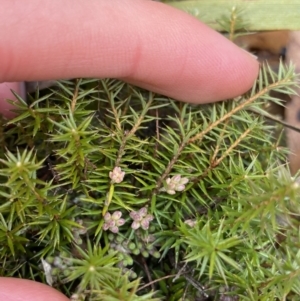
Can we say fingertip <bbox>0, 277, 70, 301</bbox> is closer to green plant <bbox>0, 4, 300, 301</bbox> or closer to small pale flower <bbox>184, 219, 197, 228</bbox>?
green plant <bbox>0, 4, 300, 301</bbox>

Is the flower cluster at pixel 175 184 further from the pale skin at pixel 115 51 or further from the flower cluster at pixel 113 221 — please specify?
the pale skin at pixel 115 51

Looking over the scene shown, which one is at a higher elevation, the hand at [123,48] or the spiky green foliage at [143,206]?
the hand at [123,48]

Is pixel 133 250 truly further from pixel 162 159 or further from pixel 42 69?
pixel 42 69

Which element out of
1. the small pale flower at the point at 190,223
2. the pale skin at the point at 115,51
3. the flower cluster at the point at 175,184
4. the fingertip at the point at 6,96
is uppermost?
the pale skin at the point at 115,51

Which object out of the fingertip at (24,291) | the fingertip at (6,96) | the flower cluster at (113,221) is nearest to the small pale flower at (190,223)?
the flower cluster at (113,221)

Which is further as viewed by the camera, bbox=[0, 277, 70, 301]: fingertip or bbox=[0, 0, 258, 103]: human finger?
bbox=[0, 0, 258, 103]: human finger

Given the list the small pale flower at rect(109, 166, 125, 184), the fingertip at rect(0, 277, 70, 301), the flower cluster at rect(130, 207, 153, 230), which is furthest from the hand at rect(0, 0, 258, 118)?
the fingertip at rect(0, 277, 70, 301)

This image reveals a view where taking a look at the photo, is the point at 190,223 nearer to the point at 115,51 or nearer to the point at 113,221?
the point at 113,221

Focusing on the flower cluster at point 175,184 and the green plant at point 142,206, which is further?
the flower cluster at point 175,184
